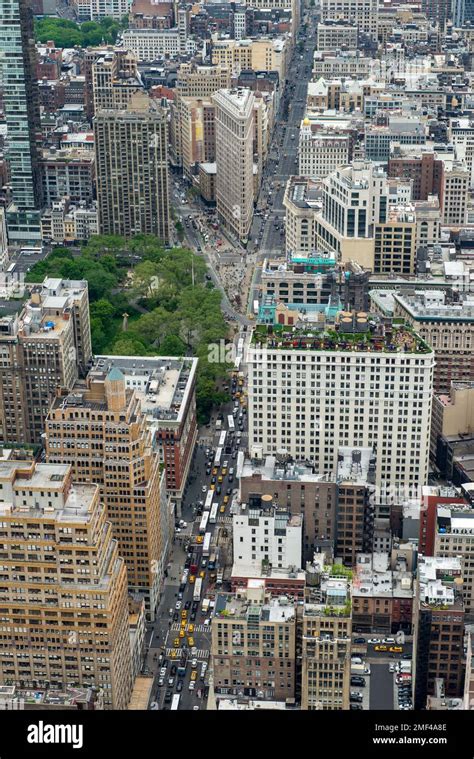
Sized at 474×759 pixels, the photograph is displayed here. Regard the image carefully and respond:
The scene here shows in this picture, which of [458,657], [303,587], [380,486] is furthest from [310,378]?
[458,657]

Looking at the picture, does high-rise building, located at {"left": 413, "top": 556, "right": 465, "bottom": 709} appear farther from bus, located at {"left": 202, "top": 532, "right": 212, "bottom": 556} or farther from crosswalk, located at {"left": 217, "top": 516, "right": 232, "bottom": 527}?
crosswalk, located at {"left": 217, "top": 516, "right": 232, "bottom": 527}

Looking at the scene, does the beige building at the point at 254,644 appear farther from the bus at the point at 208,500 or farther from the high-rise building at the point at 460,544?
the bus at the point at 208,500

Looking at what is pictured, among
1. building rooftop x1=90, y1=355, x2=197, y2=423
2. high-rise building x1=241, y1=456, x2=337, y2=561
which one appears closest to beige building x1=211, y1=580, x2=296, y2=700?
high-rise building x1=241, y1=456, x2=337, y2=561

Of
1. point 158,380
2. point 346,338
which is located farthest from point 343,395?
point 158,380

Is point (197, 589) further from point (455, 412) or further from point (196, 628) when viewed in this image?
point (455, 412)

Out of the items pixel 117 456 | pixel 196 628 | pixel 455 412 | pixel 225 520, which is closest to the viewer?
pixel 117 456

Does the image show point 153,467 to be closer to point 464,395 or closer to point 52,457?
point 52,457
